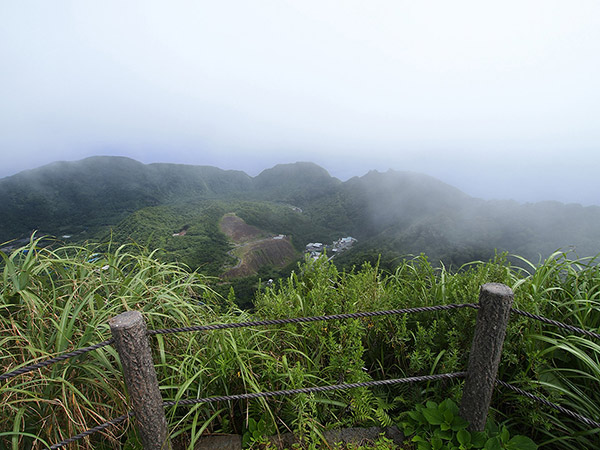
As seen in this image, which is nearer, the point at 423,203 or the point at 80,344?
the point at 80,344

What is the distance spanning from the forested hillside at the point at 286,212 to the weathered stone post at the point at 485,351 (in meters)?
16.3

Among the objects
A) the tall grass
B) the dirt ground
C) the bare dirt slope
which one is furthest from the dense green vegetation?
the dirt ground

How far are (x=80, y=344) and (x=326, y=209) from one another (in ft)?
221

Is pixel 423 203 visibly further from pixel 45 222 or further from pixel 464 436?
pixel 45 222

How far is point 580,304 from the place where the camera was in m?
1.59

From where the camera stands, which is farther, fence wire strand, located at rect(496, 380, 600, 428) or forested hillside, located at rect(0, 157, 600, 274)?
forested hillside, located at rect(0, 157, 600, 274)

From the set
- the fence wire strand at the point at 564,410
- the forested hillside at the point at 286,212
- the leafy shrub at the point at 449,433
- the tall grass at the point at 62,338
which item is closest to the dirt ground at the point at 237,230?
the forested hillside at the point at 286,212

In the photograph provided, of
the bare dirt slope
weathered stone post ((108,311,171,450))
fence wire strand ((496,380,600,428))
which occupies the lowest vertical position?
the bare dirt slope

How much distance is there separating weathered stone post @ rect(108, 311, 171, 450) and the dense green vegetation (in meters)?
0.11

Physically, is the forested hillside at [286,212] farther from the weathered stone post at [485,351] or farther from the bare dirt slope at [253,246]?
the weathered stone post at [485,351]

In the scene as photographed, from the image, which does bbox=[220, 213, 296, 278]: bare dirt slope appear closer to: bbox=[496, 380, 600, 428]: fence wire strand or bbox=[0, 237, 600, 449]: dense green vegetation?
bbox=[0, 237, 600, 449]: dense green vegetation

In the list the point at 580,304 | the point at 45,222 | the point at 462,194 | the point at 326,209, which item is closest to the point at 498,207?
the point at 462,194

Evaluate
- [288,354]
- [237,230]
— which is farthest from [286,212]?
[288,354]

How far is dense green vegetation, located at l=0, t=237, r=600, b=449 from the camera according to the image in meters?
1.26
